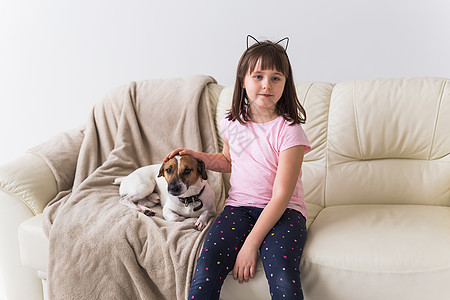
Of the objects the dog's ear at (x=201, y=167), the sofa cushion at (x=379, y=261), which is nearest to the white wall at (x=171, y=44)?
the dog's ear at (x=201, y=167)

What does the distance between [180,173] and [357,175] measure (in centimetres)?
92

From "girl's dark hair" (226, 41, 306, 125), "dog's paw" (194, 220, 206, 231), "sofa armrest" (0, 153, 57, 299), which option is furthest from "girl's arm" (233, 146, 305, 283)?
"sofa armrest" (0, 153, 57, 299)

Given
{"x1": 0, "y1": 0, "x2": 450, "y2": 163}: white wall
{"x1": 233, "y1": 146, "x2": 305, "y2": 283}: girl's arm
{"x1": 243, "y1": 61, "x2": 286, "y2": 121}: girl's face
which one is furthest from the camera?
{"x1": 0, "y1": 0, "x2": 450, "y2": 163}: white wall

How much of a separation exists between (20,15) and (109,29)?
0.70 metres

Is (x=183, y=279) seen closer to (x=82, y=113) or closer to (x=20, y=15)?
(x=82, y=113)

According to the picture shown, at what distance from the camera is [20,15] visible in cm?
302

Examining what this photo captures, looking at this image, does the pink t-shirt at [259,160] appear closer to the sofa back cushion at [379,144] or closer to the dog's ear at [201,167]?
the dog's ear at [201,167]

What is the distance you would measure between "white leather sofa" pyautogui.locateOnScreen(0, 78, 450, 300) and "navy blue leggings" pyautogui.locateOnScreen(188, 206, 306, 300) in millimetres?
133

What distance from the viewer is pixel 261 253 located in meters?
1.52

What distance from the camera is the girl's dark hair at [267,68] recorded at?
163 centimetres

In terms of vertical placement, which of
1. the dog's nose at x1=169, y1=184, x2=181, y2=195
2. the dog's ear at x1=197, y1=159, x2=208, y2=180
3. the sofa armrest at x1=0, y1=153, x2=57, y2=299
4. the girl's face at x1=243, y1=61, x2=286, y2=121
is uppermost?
the girl's face at x1=243, y1=61, x2=286, y2=121

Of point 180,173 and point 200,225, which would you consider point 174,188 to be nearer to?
point 180,173

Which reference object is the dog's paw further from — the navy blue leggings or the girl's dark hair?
the girl's dark hair

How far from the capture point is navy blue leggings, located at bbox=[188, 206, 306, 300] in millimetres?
1403
